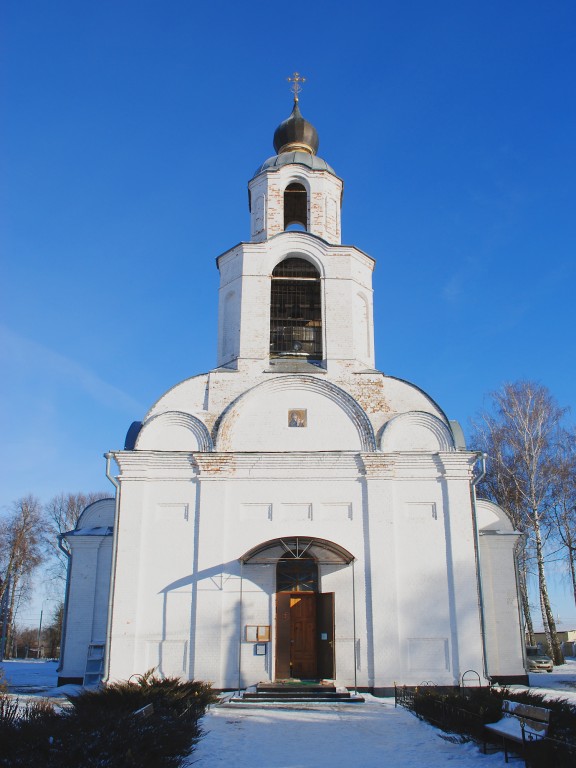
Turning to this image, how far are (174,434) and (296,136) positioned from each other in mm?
9513

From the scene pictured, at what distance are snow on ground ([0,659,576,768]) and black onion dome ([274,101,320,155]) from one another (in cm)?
1423

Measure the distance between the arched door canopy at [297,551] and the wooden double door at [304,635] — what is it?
2.25 feet

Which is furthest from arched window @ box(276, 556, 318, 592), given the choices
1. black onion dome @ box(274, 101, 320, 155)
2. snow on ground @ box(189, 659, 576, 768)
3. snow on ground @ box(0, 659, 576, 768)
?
black onion dome @ box(274, 101, 320, 155)

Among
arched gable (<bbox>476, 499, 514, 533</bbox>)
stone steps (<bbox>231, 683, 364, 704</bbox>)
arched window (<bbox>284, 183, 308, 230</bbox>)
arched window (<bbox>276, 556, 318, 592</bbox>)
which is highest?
arched window (<bbox>284, 183, 308, 230</bbox>)

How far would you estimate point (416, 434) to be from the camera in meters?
15.1

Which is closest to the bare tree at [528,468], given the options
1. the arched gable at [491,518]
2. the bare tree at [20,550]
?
the arched gable at [491,518]

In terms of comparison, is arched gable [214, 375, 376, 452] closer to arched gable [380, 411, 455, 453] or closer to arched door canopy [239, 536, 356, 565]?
arched gable [380, 411, 455, 453]

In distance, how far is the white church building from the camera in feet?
44.6

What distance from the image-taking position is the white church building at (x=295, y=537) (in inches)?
535

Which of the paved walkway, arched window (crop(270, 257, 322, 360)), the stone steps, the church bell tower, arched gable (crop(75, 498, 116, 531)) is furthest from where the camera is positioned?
arched gable (crop(75, 498, 116, 531))

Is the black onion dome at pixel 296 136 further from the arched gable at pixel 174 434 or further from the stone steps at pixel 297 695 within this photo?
the stone steps at pixel 297 695

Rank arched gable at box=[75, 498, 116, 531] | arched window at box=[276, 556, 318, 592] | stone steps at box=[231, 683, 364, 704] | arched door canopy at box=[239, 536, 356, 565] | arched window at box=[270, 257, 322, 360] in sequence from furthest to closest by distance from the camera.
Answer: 1. arched gable at box=[75, 498, 116, 531]
2. arched window at box=[270, 257, 322, 360]
3. arched window at box=[276, 556, 318, 592]
4. arched door canopy at box=[239, 536, 356, 565]
5. stone steps at box=[231, 683, 364, 704]

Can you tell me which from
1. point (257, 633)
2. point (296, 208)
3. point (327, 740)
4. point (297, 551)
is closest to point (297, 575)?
point (297, 551)

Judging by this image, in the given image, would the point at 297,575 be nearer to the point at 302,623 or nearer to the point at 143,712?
the point at 302,623
